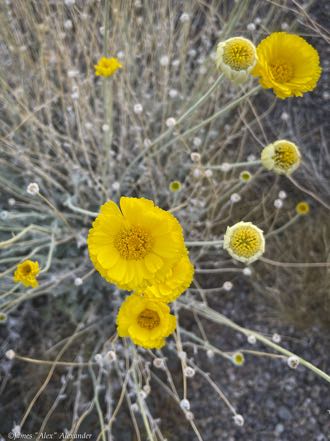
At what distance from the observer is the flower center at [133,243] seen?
1.13 meters

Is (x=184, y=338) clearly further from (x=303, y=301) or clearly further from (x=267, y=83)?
(x=267, y=83)

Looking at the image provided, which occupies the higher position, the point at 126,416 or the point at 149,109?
the point at 149,109

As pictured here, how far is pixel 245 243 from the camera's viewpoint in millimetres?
1150

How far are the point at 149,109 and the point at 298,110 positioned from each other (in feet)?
2.58

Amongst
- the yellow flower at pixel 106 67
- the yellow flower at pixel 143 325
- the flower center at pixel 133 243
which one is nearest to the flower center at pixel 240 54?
the yellow flower at pixel 106 67

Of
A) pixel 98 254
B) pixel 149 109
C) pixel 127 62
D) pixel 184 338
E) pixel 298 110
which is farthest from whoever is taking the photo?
pixel 298 110

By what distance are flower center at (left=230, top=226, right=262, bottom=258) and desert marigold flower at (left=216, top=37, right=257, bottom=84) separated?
1.30 ft

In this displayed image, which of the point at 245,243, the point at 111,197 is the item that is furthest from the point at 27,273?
the point at 111,197

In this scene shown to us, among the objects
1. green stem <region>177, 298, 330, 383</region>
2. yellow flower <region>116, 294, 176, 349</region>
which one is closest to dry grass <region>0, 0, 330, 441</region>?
green stem <region>177, 298, 330, 383</region>

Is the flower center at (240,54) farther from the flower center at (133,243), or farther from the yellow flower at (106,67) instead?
the flower center at (133,243)

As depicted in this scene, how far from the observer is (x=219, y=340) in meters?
1.97

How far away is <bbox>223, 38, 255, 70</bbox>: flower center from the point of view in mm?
1119

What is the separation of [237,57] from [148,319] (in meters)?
0.75

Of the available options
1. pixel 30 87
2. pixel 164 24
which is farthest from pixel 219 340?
pixel 30 87
